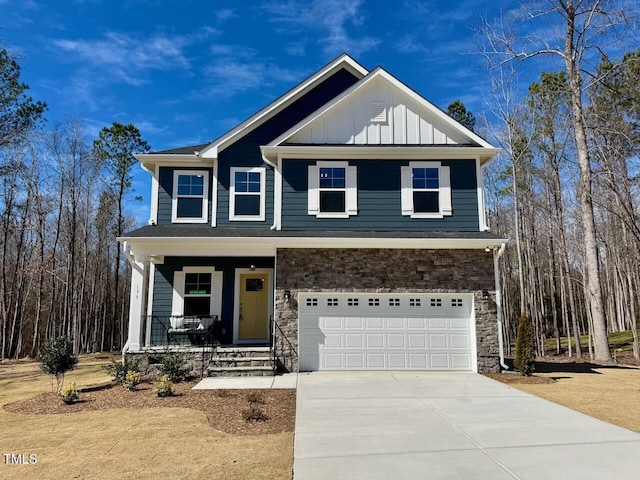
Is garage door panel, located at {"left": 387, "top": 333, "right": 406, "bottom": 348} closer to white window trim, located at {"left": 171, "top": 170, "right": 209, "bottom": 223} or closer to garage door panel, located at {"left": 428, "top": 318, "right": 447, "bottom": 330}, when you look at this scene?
garage door panel, located at {"left": 428, "top": 318, "right": 447, "bottom": 330}

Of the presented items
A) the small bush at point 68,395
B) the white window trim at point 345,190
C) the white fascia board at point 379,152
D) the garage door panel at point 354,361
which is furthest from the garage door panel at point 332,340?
the small bush at point 68,395

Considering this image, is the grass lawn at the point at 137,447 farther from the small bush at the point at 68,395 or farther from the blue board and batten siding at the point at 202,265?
the blue board and batten siding at the point at 202,265

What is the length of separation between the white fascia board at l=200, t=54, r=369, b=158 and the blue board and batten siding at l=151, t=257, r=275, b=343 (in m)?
3.24

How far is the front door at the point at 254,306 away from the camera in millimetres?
12492

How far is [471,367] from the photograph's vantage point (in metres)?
10.7

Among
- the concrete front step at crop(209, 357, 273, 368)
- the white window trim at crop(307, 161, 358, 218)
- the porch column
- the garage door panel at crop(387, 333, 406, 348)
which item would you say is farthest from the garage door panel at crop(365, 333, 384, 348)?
the porch column

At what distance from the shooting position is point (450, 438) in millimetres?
5422

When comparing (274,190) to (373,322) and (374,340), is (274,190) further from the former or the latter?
(374,340)

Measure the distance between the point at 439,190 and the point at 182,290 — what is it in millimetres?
8116

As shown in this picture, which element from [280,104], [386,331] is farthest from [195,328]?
[280,104]

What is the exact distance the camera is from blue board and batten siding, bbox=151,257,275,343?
1216 centimetres

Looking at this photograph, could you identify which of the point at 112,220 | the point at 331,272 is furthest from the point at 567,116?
the point at 112,220

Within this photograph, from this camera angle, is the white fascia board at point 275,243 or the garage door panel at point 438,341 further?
the garage door panel at point 438,341

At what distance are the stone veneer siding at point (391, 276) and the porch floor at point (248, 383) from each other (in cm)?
106
